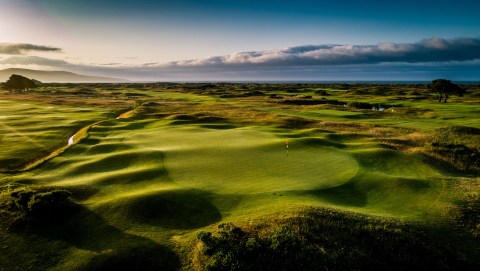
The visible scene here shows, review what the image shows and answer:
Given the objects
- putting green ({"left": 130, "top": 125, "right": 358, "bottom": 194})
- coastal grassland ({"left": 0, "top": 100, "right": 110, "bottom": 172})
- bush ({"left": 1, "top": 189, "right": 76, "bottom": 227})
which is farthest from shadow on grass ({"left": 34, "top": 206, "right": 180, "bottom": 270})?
coastal grassland ({"left": 0, "top": 100, "right": 110, "bottom": 172})

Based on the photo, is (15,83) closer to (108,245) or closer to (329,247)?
(108,245)

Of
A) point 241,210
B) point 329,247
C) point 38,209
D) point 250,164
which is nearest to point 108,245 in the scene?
point 38,209

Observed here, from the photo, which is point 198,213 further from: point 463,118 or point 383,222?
point 463,118

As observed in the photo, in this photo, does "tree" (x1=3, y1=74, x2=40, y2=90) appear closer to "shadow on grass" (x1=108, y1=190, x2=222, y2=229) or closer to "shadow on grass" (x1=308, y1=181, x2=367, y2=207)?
"shadow on grass" (x1=108, y1=190, x2=222, y2=229)

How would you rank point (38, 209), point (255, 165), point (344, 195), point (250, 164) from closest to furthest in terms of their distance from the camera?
point (38, 209) < point (344, 195) < point (255, 165) < point (250, 164)

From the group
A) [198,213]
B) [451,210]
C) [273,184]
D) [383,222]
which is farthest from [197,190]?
[451,210]
